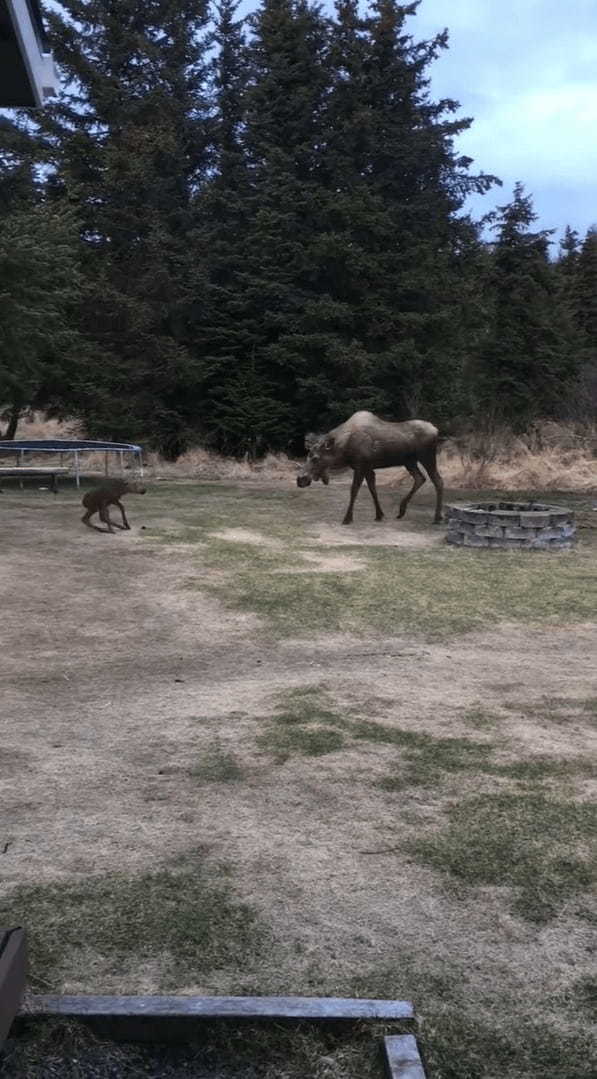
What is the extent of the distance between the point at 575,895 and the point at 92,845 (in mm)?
1815

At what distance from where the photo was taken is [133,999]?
2.20m

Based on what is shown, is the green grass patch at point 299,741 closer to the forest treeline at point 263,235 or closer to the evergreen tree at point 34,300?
the evergreen tree at point 34,300

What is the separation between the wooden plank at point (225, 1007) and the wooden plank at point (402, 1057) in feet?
0.33

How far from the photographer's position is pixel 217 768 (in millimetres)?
4215

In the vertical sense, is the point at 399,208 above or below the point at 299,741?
above

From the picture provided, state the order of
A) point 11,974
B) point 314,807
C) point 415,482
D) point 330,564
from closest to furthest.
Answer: point 11,974, point 314,807, point 330,564, point 415,482

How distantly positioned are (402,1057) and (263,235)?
24596 millimetres

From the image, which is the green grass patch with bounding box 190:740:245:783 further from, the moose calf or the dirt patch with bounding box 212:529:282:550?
the moose calf

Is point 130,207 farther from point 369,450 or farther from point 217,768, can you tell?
point 217,768

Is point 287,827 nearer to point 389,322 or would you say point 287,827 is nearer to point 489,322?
point 389,322

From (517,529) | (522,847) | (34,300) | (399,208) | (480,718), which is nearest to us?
(522,847)

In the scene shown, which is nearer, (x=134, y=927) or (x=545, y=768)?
(x=134, y=927)

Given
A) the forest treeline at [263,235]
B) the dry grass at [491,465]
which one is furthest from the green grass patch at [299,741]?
the forest treeline at [263,235]

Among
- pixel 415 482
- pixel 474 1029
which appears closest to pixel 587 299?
pixel 415 482
